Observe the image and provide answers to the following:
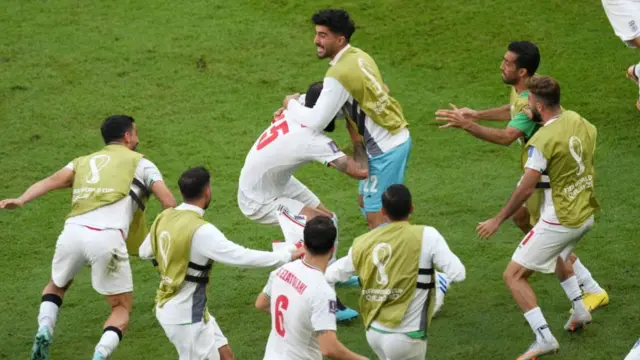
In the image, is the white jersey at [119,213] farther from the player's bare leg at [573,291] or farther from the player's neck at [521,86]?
the player's bare leg at [573,291]

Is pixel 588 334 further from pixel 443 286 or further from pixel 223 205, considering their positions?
pixel 223 205

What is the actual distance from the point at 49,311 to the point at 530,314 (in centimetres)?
348

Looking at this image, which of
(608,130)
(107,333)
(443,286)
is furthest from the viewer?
(608,130)

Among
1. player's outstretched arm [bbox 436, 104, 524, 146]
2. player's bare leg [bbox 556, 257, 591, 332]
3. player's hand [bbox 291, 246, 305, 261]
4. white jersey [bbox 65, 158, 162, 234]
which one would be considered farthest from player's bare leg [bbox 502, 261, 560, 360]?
white jersey [bbox 65, 158, 162, 234]

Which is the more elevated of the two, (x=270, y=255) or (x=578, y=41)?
(x=270, y=255)

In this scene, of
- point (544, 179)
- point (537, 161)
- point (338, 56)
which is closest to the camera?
point (537, 161)

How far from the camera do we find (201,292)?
7.31 meters

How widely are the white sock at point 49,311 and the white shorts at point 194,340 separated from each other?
1171 mm

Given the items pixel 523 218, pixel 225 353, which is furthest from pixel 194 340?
pixel 523 218

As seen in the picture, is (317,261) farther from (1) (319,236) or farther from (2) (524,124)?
(2) (524,124)

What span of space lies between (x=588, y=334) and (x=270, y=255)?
262 centimetres

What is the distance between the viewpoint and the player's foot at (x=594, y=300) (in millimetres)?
8422

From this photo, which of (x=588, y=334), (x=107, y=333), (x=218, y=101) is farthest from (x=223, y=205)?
(x=588, y=334)

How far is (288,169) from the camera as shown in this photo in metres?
8.55
